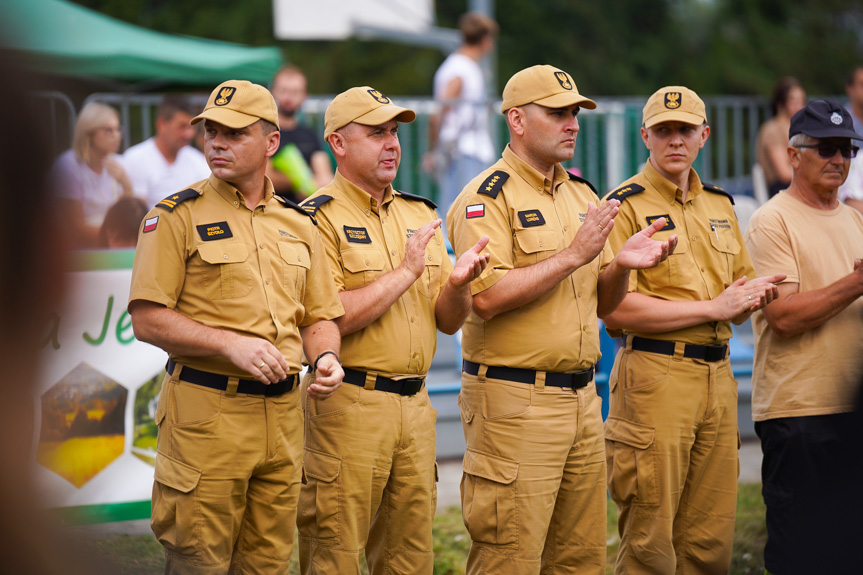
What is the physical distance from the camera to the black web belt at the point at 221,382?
11.7ft

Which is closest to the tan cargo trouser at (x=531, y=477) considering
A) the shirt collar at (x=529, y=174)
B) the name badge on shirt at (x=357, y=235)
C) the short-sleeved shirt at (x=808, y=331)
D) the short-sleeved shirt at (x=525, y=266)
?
the short-sleeved shirt at (x=525, y=266)

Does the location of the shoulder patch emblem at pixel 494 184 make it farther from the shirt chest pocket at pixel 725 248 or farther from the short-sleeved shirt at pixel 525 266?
the shirt chest pocket at pixel 725 248

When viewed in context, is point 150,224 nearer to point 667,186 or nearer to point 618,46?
A: point 667,186

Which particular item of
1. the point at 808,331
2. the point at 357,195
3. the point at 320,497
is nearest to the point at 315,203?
the point at 357,195

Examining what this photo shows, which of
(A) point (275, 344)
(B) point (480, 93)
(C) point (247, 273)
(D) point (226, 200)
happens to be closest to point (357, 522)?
(A) point (275, 344)

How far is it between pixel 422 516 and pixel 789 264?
220cm

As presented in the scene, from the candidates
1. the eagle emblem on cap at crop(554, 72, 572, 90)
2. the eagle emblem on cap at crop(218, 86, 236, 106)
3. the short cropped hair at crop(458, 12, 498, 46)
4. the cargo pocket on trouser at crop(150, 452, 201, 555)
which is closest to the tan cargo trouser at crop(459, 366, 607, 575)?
the cargo pocket on trouser at crop(150, 452, 201, 555)

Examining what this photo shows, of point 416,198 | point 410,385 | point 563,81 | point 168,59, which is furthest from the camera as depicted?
point 168,59

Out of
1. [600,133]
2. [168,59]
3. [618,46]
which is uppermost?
[618,46]

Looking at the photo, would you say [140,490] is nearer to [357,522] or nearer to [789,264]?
[357,522]

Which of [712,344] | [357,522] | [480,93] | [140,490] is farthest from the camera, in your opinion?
[480,93]

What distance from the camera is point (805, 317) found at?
4582 mm

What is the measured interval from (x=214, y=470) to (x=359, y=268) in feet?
3.34

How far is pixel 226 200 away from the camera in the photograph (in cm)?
372
